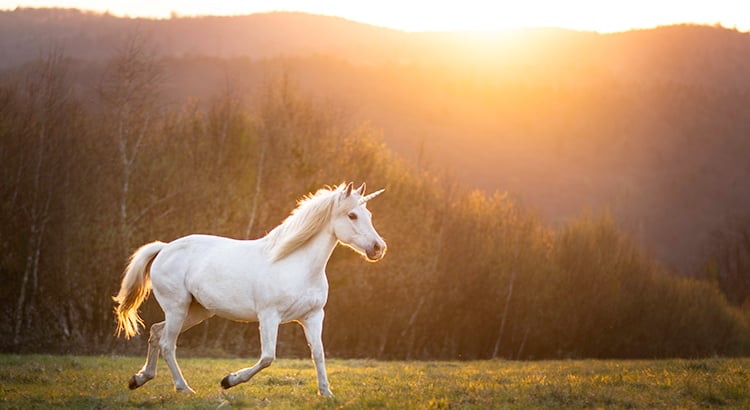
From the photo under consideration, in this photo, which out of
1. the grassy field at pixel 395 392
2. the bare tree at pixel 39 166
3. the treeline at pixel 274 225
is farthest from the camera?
the treeline at pixel 274 225

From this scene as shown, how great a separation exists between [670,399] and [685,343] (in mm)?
42901

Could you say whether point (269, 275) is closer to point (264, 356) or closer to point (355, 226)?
point (264, 356)

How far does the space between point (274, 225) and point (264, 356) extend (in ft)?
79.9

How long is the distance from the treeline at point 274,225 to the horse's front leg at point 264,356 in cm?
1865

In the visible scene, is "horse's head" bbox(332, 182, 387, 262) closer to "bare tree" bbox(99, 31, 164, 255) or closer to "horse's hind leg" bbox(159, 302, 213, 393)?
"horse's hind leg" bbox(159, 302, 213, 393)

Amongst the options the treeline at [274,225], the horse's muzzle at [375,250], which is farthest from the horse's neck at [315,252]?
the treeline at [274,225]

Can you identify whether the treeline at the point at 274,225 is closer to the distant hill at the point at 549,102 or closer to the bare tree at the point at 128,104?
the bare tree at the point at 128,104

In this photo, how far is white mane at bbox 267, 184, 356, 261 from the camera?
36.5 ft

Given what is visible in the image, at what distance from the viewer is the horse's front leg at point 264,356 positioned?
10.4m

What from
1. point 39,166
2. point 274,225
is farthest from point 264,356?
point 274,225

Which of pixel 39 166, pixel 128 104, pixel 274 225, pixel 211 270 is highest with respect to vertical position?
pixel 128 104

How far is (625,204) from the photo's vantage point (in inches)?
5463

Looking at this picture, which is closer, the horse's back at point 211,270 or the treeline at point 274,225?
the horse's back at point 211,270

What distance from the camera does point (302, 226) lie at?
440 inches
